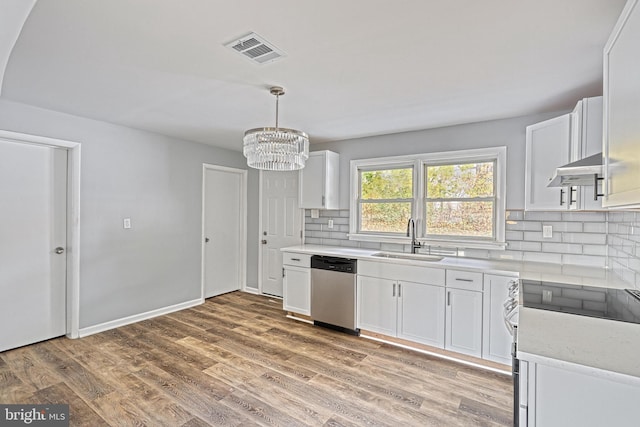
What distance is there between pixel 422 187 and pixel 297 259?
1.74 meters

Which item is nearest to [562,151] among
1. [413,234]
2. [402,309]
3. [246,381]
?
[413,234]

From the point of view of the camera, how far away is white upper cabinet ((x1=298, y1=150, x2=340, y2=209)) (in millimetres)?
4113

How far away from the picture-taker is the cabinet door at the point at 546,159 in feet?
8.19

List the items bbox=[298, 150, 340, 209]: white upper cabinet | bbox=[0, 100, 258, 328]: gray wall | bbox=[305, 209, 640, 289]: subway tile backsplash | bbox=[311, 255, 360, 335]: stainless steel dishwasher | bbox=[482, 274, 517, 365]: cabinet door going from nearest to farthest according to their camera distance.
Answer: bbox=[305, 209, 640, 289]: subway tile backsplash < bbox=[482, 274, 517, 365]: cabinet door < bbox=[0, 100, 258, 328]: gray wall < bbox=[311, 255, 360, 335]: stainless steel dishwasher < bbox=[298, 150, 340, 209]: white upper cabinet

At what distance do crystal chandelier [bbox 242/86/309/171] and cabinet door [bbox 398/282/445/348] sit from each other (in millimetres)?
1714

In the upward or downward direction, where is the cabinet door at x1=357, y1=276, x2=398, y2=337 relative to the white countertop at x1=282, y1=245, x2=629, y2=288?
downward

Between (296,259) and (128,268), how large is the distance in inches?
78.9

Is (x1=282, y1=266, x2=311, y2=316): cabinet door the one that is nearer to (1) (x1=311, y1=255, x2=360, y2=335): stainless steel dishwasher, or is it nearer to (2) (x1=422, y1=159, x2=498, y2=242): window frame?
(1) (x1=311, y1=255, x2=360, y2=335): stainless steel dishwasher

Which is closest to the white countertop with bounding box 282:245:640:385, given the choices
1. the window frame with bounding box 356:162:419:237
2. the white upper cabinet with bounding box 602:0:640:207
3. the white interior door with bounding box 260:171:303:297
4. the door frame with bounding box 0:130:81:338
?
the white upper cabinet with bounding box 602:0:640:207

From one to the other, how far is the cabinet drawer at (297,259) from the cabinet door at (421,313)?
1155mm

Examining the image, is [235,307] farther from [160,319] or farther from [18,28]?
[18,28]

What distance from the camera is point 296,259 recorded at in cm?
393

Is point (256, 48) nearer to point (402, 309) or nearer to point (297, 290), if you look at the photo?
point (402, 309)

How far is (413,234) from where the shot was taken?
3676 mm
